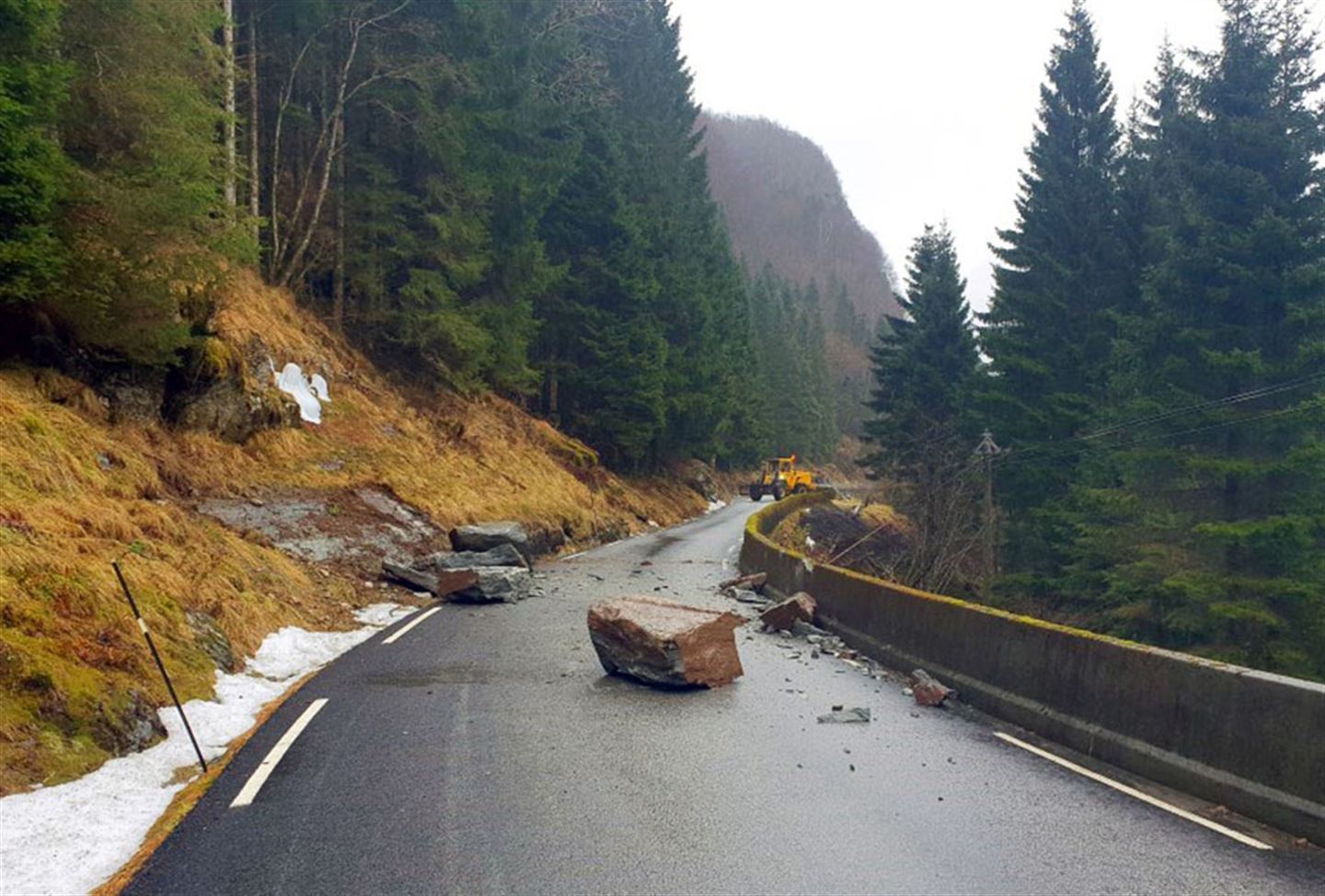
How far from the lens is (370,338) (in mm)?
30000

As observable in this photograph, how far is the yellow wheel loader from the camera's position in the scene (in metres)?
62.0

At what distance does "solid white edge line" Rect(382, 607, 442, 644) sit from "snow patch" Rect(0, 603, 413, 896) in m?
3.53

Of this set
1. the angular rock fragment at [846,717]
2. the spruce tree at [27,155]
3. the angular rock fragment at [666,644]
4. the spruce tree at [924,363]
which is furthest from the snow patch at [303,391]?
the spruce tree at [924,363]

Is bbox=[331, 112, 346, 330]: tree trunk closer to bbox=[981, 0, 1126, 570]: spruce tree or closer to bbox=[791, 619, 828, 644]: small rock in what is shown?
bbox=[791, 619, 828, 644]: small rock

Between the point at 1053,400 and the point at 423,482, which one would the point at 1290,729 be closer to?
the point at 423,482

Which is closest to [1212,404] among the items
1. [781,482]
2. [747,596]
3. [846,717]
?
[747,596]

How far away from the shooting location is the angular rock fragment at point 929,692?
983cm

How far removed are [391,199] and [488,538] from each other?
1327cm

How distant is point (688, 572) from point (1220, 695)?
16.5 metres

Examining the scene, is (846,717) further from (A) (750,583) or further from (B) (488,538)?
(B) (488,538)

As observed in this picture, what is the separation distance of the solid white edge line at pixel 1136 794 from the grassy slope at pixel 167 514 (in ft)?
25.3

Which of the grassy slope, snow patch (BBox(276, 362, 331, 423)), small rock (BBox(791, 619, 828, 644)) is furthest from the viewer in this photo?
snow patch (BBox(276, 362, 331, 423))

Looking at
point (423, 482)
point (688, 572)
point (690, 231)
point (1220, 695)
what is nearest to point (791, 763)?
point (1220, 695)

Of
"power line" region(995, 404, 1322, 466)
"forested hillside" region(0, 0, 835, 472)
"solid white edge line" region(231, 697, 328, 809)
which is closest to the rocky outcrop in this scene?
"forested hillside" region(0, 0, 835, 472)
